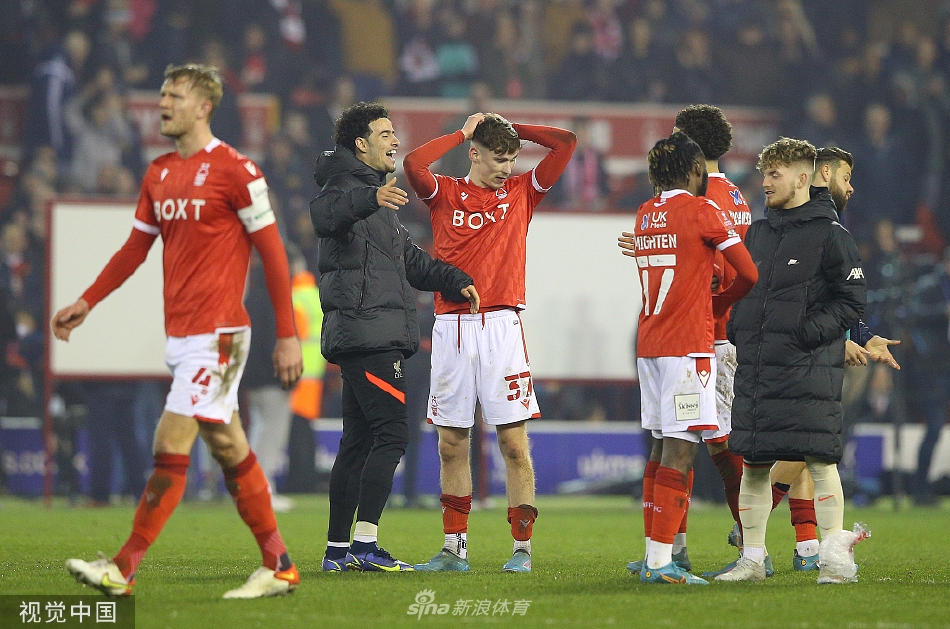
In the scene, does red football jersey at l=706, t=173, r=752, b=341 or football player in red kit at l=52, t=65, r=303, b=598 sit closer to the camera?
football player in red kit at l=52, t=65, r=303, b=598

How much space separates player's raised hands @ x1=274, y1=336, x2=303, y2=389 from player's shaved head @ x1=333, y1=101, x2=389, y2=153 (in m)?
1.81

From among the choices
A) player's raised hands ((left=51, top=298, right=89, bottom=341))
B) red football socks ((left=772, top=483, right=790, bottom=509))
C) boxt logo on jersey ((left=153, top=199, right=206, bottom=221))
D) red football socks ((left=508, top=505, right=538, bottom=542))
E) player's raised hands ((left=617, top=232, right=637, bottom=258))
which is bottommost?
red football socks ((left=508, top=505, right=538, bottom=542))

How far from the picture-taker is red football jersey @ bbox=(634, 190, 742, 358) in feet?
19.2

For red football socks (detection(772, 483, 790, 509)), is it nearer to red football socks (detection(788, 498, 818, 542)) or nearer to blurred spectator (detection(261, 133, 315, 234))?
red football socks (detection(788, 498, 818, 542))

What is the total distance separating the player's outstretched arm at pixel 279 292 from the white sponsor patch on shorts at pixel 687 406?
173 cm

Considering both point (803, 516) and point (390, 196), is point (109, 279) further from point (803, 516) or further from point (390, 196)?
point (803, 516)

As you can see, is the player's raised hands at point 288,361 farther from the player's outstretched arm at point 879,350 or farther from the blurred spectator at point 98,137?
the blurred spectator at point 98,137

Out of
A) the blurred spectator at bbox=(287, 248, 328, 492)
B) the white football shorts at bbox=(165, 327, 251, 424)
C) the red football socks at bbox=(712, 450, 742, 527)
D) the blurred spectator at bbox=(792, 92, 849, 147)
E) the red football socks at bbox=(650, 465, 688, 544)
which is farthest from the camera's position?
the blurred spectator at bbox=(792, 92, 849, 147)

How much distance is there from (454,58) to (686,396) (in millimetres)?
13285

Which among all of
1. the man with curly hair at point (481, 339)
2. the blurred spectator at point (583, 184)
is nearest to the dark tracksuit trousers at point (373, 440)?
the man with curly hair at point (481, 339)

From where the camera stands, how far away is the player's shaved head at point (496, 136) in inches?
261

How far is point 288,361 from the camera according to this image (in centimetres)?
516

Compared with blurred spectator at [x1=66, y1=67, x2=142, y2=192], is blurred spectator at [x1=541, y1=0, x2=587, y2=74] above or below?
above

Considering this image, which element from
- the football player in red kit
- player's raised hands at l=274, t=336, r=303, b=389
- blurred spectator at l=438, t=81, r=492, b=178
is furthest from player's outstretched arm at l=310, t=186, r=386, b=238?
blurred spectator at l=438, t=81, r=492, b=178
